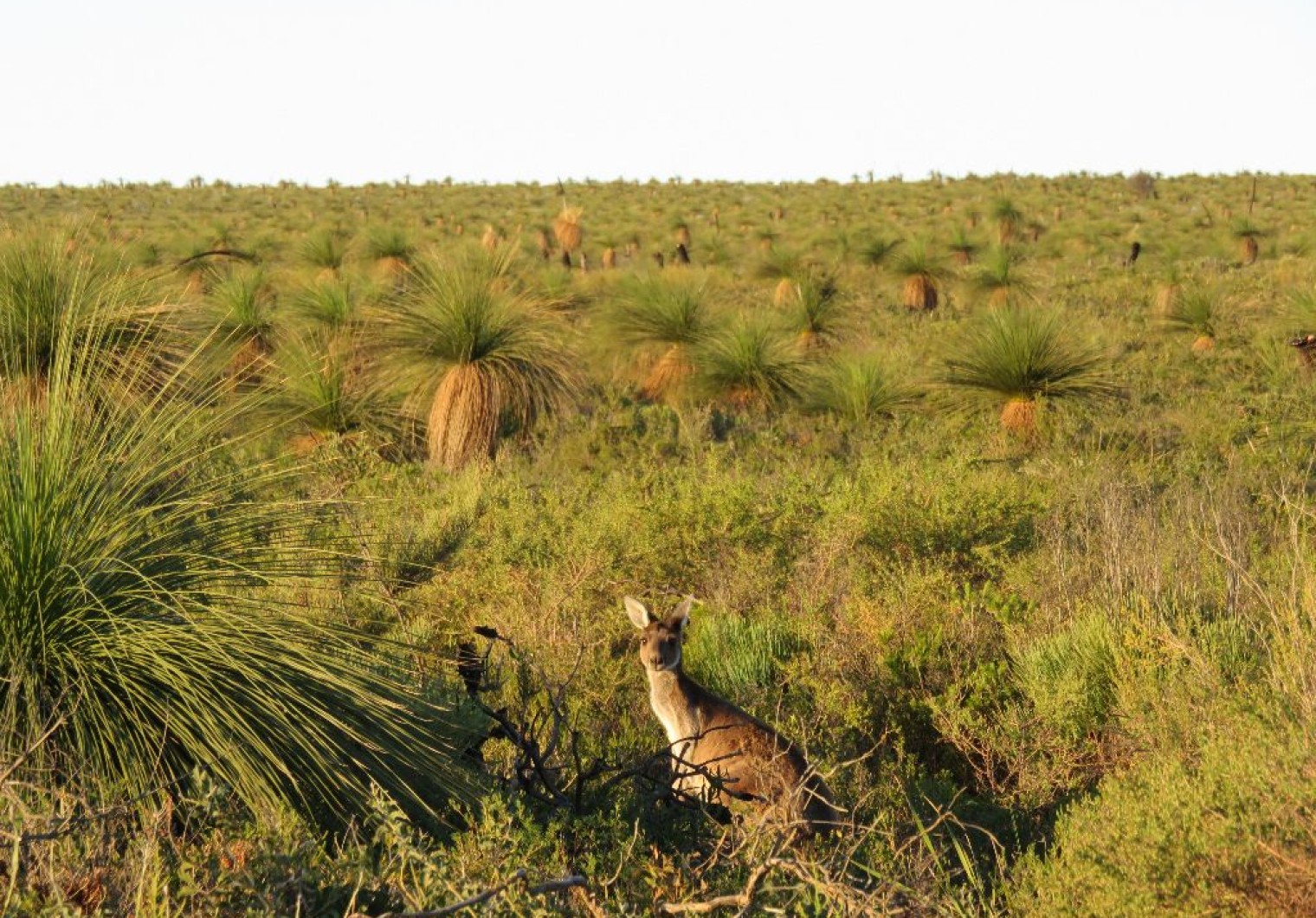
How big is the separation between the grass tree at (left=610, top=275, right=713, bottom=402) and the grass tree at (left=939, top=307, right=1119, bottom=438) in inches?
142

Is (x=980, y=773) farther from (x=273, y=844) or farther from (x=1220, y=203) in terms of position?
(x=1220, y=203)

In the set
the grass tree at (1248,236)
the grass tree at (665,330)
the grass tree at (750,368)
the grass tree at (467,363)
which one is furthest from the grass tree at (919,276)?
the grass tree at (467,363)

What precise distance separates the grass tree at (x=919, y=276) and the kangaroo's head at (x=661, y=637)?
19852 mm

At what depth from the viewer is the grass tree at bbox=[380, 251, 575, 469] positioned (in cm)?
1142

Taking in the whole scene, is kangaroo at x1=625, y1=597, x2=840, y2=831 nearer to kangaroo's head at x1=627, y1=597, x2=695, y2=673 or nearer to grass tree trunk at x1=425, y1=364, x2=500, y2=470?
kangaroo's head at x1=627, y1=597, x2=695, y2=673

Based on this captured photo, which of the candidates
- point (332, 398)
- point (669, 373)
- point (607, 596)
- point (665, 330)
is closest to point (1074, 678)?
point (607, 596)

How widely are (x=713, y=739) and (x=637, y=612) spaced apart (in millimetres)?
707

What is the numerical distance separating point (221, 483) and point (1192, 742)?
394 cm

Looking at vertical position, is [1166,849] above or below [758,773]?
above

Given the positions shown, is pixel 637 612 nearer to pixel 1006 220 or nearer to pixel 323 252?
pixel 323 252

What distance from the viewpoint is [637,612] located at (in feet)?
18.4

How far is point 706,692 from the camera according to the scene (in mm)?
5469

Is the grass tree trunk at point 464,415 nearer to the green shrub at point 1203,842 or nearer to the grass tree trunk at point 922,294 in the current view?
the green shrub at point 1203,842

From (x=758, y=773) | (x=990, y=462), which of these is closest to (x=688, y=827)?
(x=758, y=773)
